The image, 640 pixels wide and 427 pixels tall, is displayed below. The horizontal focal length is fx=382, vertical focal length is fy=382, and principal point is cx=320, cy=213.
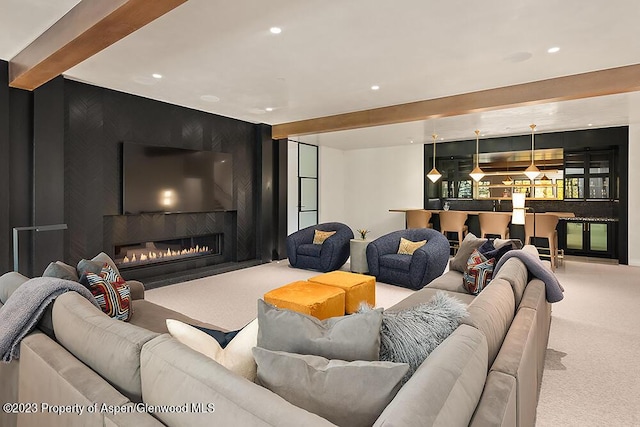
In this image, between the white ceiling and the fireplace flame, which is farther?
the fireplace flame

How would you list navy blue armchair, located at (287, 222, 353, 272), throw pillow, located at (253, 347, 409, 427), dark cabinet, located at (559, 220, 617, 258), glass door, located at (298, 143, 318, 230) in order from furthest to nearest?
1. glass door, located at (298, 143, 318, 230)
2. dark cabinet, located at (559, 220, 617, 258)
3. navy blue armchair, located at (287, 222, 353, 272)
4. throw pillow, located at (253, 347, 409, 427)

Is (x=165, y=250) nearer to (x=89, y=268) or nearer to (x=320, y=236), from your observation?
(x=320, y=236)

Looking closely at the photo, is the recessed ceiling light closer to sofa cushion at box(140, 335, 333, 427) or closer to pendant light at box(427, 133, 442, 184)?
pendant light at box(427, 133, 442, 184)

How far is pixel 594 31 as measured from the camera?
317 centimetres

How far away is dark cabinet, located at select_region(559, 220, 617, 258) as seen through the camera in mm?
7344

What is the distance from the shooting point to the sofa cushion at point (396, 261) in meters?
5.28

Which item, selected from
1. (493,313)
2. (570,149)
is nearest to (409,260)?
(493,313)

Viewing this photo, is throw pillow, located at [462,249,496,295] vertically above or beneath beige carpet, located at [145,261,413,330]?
above

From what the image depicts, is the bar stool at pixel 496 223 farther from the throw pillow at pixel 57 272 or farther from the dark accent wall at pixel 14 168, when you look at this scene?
the dark accent wall at pixel 14 168

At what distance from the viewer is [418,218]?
8.52 meters

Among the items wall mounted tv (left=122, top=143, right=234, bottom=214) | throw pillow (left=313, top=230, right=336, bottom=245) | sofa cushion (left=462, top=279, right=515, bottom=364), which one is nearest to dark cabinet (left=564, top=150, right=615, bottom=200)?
throw pillow (left=313, top=230, right=336, bottom=245)

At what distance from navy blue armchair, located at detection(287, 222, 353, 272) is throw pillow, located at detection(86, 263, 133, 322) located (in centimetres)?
392

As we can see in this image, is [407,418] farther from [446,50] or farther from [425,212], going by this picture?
[425,212]

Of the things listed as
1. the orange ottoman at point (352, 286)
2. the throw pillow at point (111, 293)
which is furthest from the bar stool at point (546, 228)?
the throw pillow at point (111, 293)
